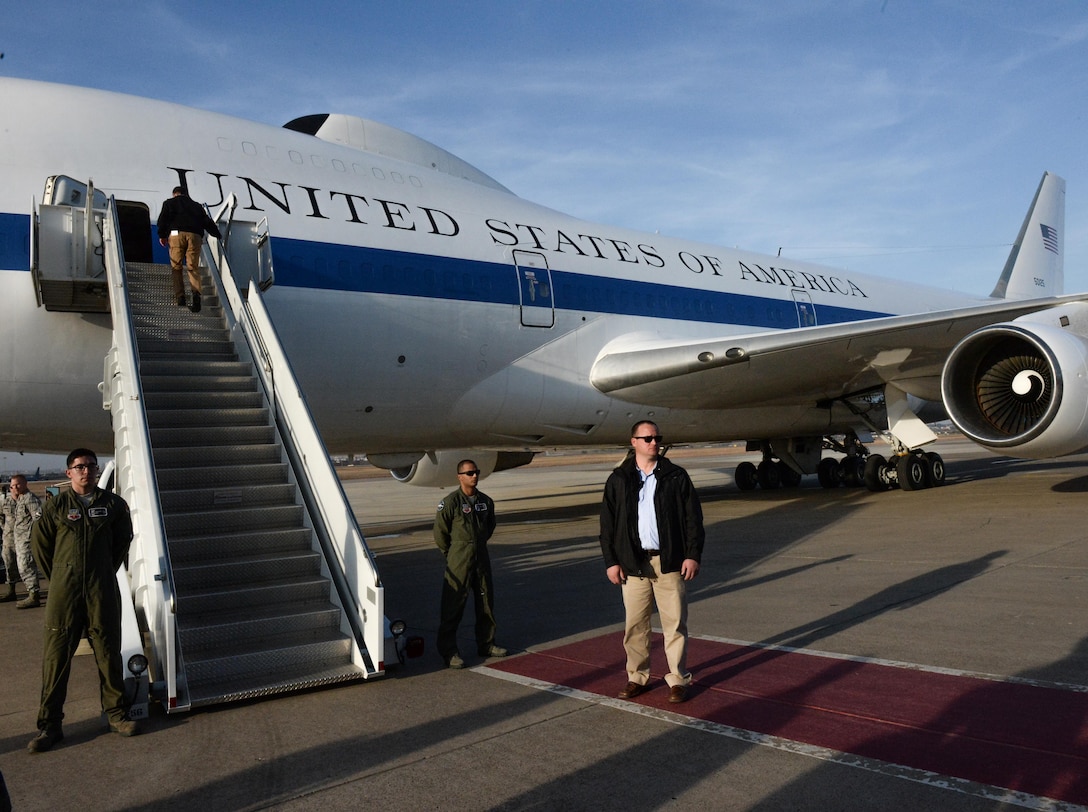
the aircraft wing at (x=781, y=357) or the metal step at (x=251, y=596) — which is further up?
the aircraft wing at (x=781, y=357)

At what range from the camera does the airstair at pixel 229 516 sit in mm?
4547

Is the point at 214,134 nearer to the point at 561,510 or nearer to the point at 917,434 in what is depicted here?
the point at 561,510

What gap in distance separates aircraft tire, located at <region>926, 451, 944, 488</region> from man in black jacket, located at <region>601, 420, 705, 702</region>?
12019 mm

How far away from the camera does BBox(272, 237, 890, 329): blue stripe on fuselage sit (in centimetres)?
873

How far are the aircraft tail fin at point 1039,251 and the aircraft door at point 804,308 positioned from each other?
8665 millimetres

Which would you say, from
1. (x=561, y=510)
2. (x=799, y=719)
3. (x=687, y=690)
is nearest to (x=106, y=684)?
(x=687, y=690)

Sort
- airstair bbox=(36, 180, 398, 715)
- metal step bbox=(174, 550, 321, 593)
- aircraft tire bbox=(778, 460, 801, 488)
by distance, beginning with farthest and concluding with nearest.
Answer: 1. aircraft tire bbox=(778, 460, 801, 488)
2. metal step bbox=(174, 550, 321, 593)
3. airstair bbox=(36, 180, 398, 715)

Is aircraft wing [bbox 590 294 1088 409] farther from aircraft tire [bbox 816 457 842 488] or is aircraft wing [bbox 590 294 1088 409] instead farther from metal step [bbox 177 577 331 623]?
metal step [bbox 177 577 331 623]

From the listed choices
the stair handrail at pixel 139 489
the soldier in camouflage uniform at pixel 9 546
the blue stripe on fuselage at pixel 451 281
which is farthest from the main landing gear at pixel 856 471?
the soldier in camouflage uniform at pixel 9 546

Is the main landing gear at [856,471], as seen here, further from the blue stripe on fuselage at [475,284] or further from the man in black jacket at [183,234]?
the man in black jacket at [183,234]

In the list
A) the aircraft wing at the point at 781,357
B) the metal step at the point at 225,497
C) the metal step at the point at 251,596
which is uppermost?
the aircraft wing at the point at 781,357

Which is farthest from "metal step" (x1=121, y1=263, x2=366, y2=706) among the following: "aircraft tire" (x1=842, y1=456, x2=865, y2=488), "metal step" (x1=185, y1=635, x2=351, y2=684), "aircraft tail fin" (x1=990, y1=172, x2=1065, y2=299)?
"aircraft tail fin" (x1=990, y1=172, x2=1065, y2=299)

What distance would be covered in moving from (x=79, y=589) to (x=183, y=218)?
3.99 m

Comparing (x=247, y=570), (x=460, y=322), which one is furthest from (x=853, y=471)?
(x=247, y=570)
